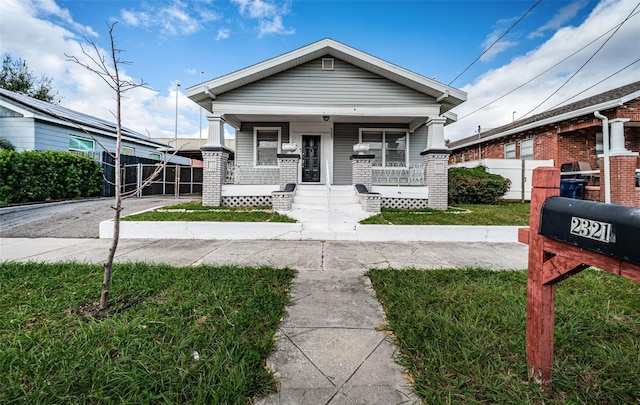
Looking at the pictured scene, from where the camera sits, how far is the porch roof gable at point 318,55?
8391mm

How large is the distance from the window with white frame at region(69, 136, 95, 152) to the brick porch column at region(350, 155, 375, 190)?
13705 mm

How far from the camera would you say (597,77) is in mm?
12078

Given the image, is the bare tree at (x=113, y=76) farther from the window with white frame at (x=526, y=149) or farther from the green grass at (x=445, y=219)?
the window with white frame at (x=526, y=149)

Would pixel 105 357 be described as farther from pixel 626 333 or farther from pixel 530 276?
pixel 626 333

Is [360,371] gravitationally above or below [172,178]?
below

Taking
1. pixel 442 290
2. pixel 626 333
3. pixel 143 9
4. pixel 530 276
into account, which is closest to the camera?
pixel 530 276

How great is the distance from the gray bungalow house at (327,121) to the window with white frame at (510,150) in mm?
7059

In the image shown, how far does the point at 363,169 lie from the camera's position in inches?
322

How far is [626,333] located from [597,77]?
622 inches

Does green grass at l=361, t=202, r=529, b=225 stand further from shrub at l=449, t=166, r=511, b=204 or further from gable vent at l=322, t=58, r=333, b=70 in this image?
gable vent at l=322, t=58, r=333, b=70

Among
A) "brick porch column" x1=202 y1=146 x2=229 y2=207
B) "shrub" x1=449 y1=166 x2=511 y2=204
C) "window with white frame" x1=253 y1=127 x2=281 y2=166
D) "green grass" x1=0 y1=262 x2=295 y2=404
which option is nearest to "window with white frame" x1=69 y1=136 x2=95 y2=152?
"window with white frame" x1=253 y1=127 x2=281 y2=166

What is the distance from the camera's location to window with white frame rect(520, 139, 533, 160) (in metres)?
14.0

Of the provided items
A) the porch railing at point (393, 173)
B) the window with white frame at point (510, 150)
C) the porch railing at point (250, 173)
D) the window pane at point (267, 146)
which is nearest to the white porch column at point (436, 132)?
the porch railing at point (393, 173)

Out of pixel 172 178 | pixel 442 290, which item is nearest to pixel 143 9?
pixel 172 178
